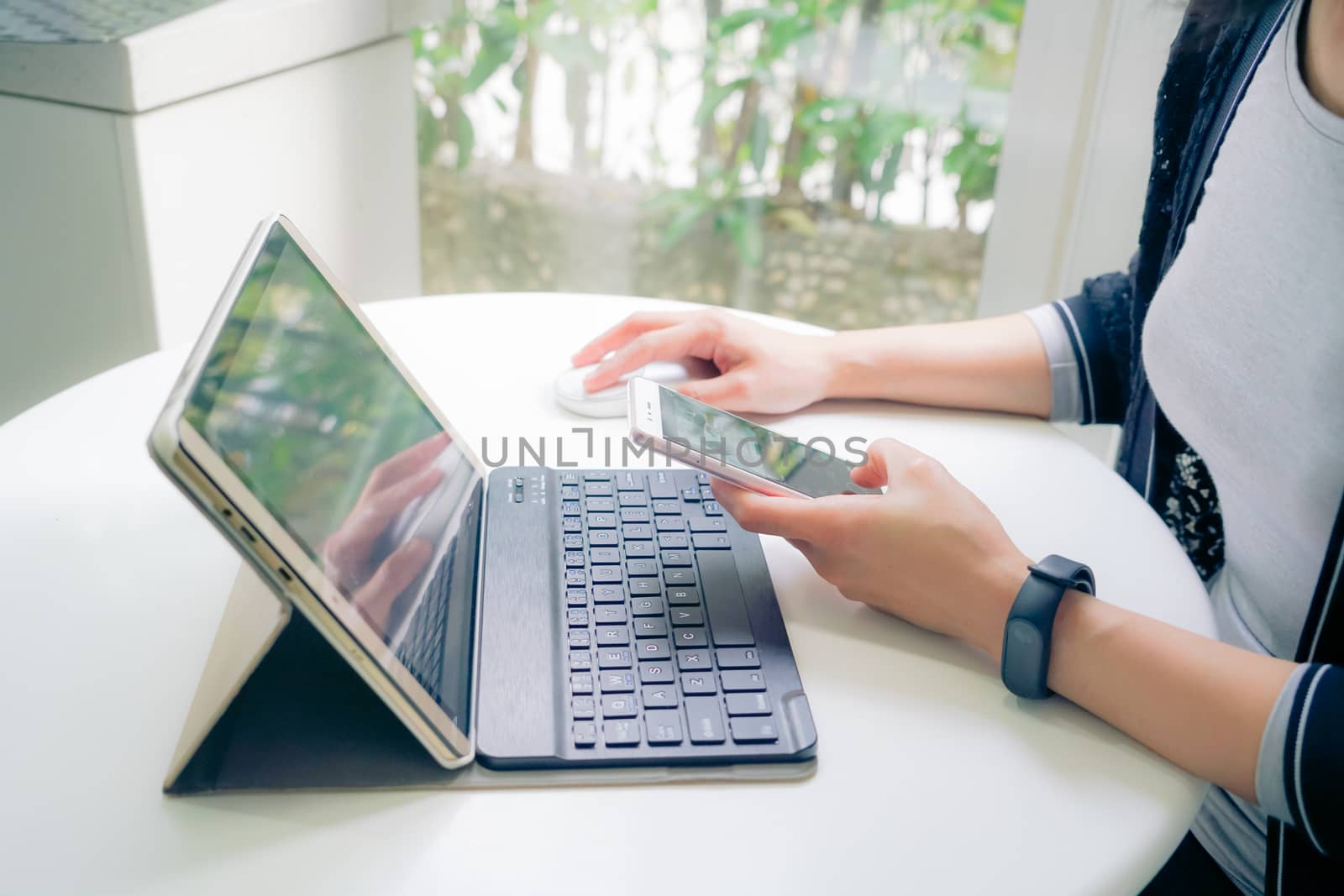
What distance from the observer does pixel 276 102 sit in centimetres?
119

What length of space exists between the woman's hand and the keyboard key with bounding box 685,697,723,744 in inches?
4.7

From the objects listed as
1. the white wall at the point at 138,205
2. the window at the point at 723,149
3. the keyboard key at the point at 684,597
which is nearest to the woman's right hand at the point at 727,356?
the keyboard key at the point at 684,597

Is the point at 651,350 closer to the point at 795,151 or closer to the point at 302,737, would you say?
the point at 302,737

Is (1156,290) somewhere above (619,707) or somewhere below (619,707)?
above

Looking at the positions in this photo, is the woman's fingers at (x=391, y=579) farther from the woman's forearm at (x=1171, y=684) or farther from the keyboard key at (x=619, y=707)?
the woman's forearm at (x=1171, y=684)

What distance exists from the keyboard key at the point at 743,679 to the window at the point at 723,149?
3.89 ft

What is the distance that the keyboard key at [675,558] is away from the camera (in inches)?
23.5

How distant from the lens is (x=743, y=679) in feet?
1.68

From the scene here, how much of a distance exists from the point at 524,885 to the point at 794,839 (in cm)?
11

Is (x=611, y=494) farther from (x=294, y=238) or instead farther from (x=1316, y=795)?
(x=1316, y=795)

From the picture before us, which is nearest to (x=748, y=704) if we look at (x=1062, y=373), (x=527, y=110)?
(x=1062, y=373)

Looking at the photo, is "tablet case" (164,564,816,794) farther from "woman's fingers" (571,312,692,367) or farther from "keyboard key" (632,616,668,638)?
"woman's fingers" (571,312,692,367)

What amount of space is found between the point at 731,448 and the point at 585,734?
21 cm

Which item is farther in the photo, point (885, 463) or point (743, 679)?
point (885, 463)
